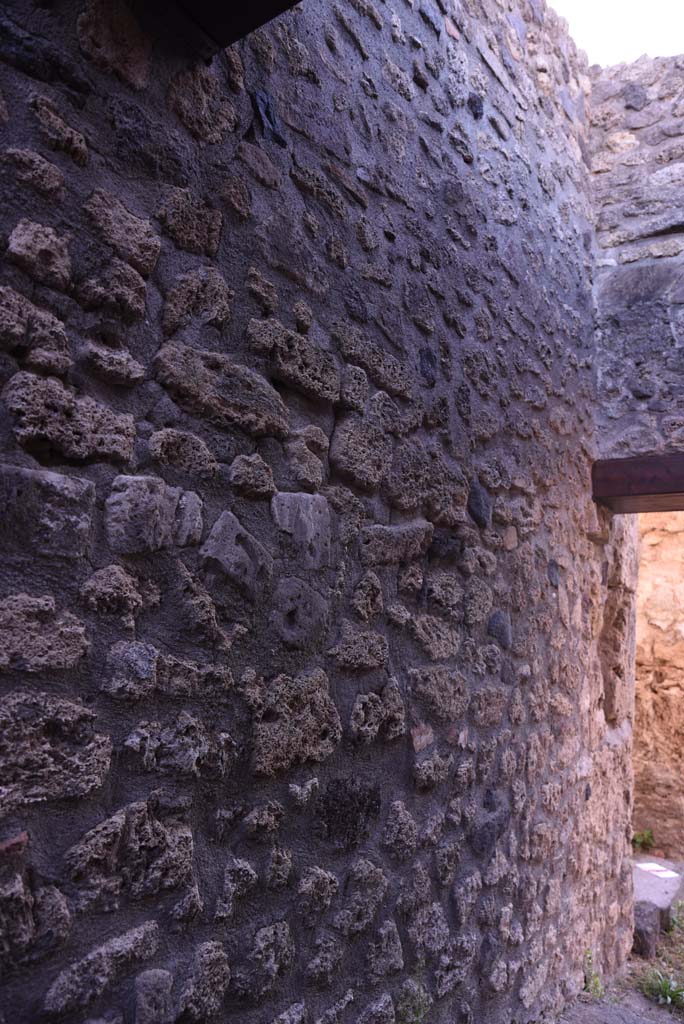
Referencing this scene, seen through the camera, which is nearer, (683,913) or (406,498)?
(406,498)

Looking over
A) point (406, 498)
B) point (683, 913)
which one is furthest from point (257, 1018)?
point (683, 913)

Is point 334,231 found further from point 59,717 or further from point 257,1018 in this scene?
point 257,1018

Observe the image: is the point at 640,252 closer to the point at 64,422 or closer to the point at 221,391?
the point at 221,391

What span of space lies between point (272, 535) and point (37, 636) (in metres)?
0.58

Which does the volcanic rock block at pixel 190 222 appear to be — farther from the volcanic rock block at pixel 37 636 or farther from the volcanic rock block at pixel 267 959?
the volcanic rock block at pixel 267 959

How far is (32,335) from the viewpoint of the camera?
1182 mm

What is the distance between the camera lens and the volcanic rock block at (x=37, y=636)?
43.6 inches

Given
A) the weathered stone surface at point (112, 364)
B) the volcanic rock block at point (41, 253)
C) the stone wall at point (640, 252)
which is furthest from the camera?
the stone wall at point (640, 252)

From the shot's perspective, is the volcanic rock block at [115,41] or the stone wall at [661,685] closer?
the volcanic rock block at [115,41]

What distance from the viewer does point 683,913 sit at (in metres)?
4.50

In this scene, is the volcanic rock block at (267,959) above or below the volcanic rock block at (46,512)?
below

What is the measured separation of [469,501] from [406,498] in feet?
1.50

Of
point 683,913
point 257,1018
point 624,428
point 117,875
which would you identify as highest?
point 624,428

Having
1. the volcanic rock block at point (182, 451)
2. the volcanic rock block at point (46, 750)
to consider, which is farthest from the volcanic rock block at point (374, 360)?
the volcanic rock block at point (46, 750)
